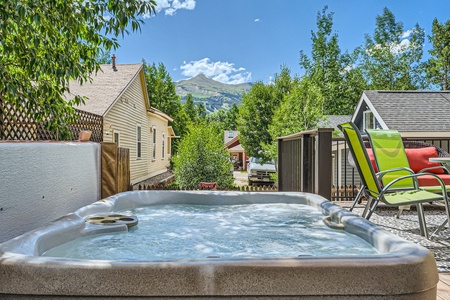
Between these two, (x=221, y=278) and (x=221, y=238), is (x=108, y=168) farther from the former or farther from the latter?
(x=221, y=278)

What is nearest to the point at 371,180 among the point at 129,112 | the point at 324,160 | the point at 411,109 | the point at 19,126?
the point at 324,160

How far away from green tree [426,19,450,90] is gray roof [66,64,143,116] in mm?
19404

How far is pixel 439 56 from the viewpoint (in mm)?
23031

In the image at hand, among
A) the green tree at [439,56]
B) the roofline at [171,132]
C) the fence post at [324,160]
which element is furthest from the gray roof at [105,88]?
the green tree at [439,56]

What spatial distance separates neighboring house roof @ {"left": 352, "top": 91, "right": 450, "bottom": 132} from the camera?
37.7 feet

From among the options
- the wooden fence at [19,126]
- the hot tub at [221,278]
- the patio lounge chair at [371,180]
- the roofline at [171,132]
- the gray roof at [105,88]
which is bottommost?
the hot tub at [221,278]

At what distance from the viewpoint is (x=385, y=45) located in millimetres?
25172

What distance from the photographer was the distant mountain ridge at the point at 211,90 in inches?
5453

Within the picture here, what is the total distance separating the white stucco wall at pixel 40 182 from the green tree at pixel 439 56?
24812mm

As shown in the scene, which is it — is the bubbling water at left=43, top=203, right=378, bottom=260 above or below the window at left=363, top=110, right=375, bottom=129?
below

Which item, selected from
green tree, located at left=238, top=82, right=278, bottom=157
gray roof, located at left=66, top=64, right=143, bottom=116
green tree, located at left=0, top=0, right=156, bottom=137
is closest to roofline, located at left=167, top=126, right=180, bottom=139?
green tree, located at left=238, top=82, right=278, bottom=157

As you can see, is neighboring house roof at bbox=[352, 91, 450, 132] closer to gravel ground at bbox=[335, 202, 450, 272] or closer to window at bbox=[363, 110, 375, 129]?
window at bbox=[363, 110, 375, 129]

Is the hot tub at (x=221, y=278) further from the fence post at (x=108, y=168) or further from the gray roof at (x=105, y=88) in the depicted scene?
the gray roof at (x=105, y=88)

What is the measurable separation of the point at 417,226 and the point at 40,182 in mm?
3798
